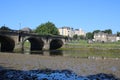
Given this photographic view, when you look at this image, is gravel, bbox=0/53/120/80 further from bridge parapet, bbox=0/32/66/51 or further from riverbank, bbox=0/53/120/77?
bridge parapet, bbox=0/32/66/51

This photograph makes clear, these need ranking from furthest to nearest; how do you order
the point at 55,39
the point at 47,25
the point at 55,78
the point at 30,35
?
the point at 47,25 < the point at 55,39 < the point at 30,35 < the point at 55,78

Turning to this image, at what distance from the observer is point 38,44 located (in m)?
94.1

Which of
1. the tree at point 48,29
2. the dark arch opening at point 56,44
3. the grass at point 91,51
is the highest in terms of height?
the tree at point 48,29

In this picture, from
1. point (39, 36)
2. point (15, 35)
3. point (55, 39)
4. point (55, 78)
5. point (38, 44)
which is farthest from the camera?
point (55, 39)

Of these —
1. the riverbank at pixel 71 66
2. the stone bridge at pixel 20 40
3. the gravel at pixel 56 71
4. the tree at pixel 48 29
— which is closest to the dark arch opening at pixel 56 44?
the stone bridge at pixel 20 40

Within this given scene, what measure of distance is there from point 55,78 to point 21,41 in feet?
192

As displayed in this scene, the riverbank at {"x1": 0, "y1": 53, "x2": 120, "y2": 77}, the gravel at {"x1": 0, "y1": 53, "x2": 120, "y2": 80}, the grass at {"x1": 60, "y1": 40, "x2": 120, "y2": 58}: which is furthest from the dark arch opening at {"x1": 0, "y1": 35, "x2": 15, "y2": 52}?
the gravel at {"x1": 0, "y1": 53, "x2": 120, "y2": 80}

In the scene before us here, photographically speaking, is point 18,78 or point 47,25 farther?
point 47,25

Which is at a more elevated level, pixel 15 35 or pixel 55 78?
pixel 15 35

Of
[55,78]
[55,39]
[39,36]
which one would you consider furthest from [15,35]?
[55,78]

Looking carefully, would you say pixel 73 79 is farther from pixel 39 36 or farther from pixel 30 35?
pixel 39 36

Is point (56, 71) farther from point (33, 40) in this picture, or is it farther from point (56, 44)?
point (56, 44)

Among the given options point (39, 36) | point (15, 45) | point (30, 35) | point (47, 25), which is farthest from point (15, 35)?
point (47, 25)

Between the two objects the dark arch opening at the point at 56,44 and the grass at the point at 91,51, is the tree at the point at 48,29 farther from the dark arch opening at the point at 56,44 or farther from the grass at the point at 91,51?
the grass at the point at 91,51
